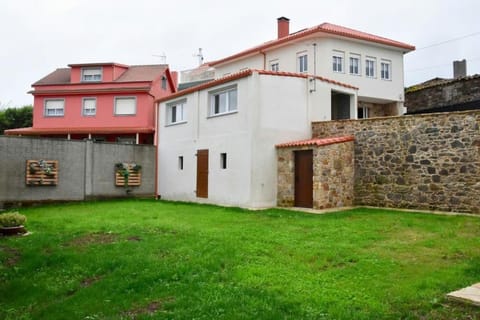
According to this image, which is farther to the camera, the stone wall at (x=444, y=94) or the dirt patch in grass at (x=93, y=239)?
the stone wall at (x=444, y=94)

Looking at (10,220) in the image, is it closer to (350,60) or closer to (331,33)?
(331,33)

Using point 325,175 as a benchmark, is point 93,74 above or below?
above

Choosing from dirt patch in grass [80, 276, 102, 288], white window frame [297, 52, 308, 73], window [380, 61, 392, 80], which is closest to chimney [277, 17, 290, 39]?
white window frame [297, 52, 308, 73]

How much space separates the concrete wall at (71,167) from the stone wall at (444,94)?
611 inches

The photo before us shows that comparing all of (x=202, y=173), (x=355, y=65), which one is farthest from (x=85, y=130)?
(x=355, y=65)

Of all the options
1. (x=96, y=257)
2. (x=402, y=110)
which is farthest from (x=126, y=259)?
(x=402, y=110)

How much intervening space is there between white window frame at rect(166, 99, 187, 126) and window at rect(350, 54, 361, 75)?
1050 centimetres

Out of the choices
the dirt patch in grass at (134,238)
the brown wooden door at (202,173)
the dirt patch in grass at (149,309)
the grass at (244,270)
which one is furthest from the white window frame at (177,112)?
the dirt patch in grass at (149,309)

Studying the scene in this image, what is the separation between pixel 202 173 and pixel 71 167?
6304mm

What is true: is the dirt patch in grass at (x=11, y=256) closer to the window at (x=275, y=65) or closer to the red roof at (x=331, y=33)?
the red roof at (x=331, y=33)

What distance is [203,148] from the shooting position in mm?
17984

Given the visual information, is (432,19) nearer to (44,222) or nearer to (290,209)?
(290,209)

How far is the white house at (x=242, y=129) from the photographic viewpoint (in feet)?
49.9

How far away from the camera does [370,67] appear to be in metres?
24.6
